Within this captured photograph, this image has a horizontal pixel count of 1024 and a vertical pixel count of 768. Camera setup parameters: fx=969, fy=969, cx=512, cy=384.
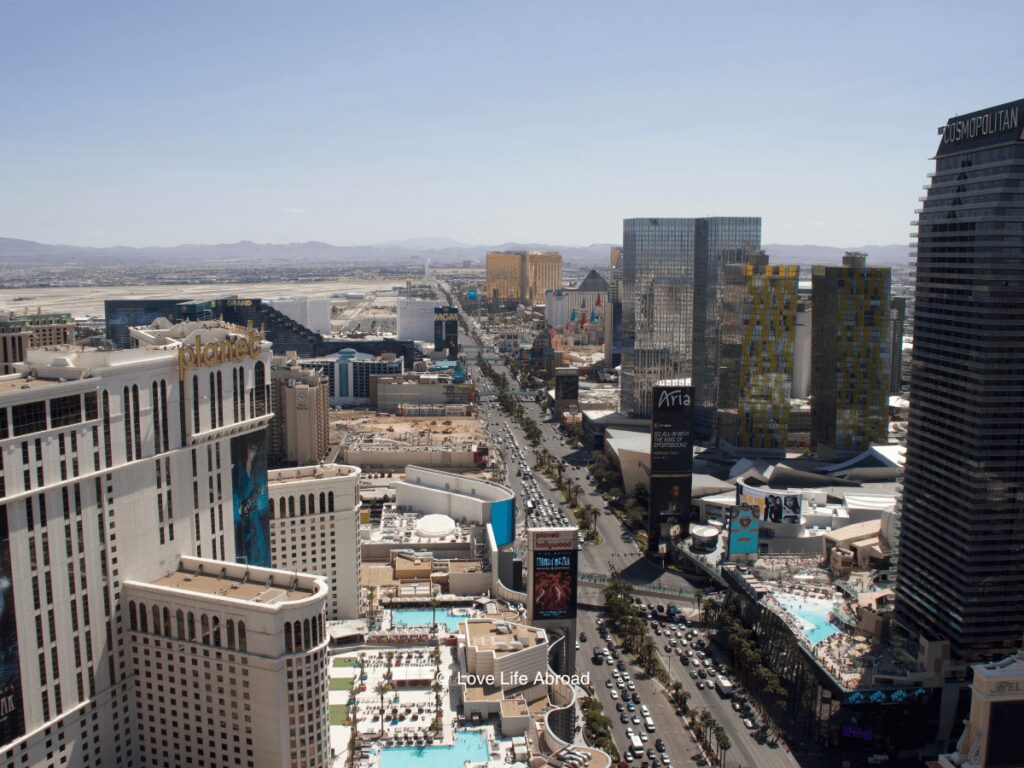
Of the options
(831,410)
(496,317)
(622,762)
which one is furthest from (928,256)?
(496,317)

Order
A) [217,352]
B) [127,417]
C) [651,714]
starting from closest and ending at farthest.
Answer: [127,417] < [217,352] < [651,714]

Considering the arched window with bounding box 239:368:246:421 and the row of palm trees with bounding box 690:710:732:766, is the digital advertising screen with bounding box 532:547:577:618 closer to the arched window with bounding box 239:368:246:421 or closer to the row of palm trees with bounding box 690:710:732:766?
the row of palm trees with bounding box 690:710:732:766

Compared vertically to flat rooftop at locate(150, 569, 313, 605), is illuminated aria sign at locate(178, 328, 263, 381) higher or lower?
higher

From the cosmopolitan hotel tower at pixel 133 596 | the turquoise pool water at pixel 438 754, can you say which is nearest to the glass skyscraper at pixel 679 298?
the turquoise pool water at pixel 438 754

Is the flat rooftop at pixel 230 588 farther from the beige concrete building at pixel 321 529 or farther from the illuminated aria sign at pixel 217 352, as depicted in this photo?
the beige concrete building at pixel 321 529

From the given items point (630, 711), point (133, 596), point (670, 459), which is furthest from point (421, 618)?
point (670, 459)

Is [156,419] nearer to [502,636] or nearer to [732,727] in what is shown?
[502,636]

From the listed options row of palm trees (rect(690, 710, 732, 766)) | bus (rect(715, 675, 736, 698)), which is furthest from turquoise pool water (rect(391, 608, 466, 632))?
bus (rect(715, 675, 736, 698))
